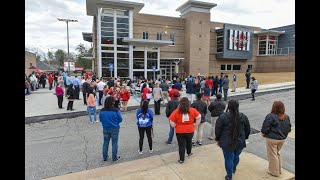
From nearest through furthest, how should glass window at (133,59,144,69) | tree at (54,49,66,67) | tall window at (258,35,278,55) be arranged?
1. glass window at (133,59,144,69)
2. tall window at (258,35,278,55)
3. tree at (54,49,66,67)

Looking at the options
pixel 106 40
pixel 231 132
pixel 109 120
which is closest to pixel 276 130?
pixel 231 132

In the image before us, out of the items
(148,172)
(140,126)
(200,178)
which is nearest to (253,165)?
(200,178)

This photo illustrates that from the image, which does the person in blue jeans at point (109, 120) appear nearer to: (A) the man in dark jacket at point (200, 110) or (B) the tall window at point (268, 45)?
(A) the man in dark jacket at point (200, 110)

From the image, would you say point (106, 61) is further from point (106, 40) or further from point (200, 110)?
point (200, 110)

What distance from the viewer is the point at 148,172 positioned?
476 cm

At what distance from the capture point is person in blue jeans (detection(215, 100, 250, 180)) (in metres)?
4.16

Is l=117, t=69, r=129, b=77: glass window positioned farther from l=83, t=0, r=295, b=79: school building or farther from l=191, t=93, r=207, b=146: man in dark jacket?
l=191, t=93, r=207, b=146: man in dark jacket

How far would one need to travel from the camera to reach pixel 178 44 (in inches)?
1265

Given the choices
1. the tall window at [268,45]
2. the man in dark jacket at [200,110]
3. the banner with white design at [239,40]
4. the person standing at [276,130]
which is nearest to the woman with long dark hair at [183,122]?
the man in dark jacket at [200,110]

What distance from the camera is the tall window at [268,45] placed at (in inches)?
1522

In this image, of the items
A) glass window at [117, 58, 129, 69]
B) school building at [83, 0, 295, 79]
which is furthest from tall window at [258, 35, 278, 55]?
glass window at [117, 58, 129, 69]

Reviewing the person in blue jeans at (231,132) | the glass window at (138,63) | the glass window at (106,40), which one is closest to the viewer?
the person in blue jeans at (231,132)

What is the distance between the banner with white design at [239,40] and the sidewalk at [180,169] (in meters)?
31.9
